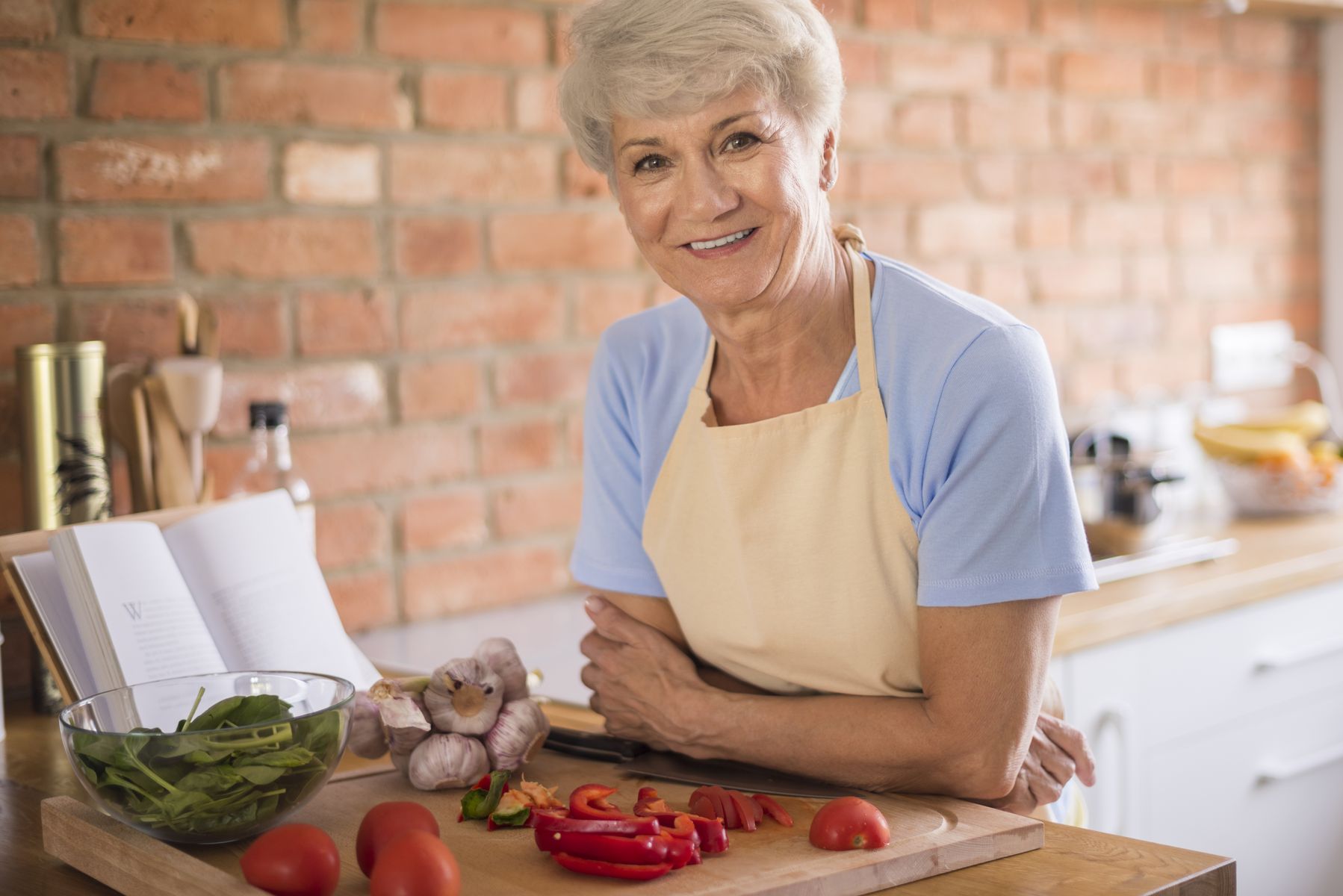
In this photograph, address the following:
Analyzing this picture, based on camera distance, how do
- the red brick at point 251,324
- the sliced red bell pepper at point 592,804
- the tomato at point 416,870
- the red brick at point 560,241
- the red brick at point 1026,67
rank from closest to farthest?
the tomato at point 416,870 → the sliced red bell pepper at point 592,804 → the red brick at point 251,324 → the red brick at point 560,241 → the red brick at point 1026,67

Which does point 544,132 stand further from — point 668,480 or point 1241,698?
point 1241,698

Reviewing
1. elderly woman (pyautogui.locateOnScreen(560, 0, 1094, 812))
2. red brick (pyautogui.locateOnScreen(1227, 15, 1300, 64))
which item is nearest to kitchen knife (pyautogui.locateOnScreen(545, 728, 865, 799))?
elderly woman (pyautogui.locateOnScreen(560, 0, 1094, 812))

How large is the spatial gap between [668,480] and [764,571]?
0.46 feet

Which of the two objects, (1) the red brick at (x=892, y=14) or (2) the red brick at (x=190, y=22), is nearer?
(2) the red brick at (x=190, y=22)

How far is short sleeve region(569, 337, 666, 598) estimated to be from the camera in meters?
1.41

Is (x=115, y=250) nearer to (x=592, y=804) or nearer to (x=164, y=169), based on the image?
(x=164, y=169)

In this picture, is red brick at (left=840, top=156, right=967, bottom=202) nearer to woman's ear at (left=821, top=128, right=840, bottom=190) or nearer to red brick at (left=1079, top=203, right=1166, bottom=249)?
red brick at (left=1079, top=203, right=1166, bottom=249)

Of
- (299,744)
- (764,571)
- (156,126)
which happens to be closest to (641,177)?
(764,571)

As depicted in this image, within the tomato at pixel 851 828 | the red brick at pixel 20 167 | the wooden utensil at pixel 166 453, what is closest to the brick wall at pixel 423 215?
the red brick at pixel 20 167

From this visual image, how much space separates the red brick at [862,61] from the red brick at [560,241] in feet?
1.70

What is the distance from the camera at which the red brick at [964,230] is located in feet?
8.20

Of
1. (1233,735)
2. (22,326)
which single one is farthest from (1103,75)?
(22,326)

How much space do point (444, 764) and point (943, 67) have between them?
1.73 meters

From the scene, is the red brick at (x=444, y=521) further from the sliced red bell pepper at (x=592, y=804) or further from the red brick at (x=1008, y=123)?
the red brick at (x=1008, y=123)
